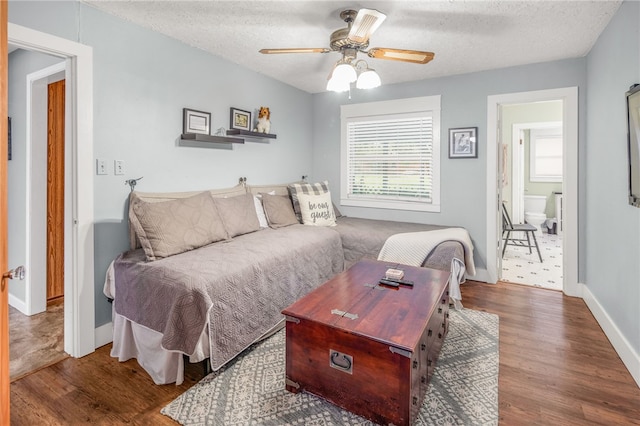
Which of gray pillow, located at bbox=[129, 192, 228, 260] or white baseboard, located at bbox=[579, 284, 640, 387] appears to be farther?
gray pillow, located at bbox=[129, 192, 228, 260]

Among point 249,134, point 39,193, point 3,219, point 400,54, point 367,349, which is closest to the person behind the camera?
point 3,219

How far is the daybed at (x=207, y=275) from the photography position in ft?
6.38

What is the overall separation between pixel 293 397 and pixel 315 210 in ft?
7.57

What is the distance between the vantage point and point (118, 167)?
253 cm

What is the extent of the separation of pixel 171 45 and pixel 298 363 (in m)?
2.72

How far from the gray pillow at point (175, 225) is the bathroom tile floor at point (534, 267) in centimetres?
338

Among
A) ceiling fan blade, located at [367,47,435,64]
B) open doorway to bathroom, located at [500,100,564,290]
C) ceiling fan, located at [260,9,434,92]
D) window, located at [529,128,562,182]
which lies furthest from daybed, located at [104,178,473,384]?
window, located at [529,128,562,182]

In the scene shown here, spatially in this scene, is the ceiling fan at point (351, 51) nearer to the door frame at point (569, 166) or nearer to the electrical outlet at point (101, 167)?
→ the electrical outlet at point (101, 167)

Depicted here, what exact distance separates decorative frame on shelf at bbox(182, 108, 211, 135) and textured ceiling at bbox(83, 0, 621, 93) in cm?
59

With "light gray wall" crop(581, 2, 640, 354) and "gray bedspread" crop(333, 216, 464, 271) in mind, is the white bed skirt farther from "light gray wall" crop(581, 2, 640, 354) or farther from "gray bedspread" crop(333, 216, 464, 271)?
"light gray wall" crop(581, 2, 640, 354)

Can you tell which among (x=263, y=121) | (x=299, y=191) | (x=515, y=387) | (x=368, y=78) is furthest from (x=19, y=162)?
(x=515, y=387)

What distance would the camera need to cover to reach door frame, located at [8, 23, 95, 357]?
226 cm

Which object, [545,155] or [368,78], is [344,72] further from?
[545,155]

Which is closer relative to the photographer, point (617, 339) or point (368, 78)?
point (617, 339)
